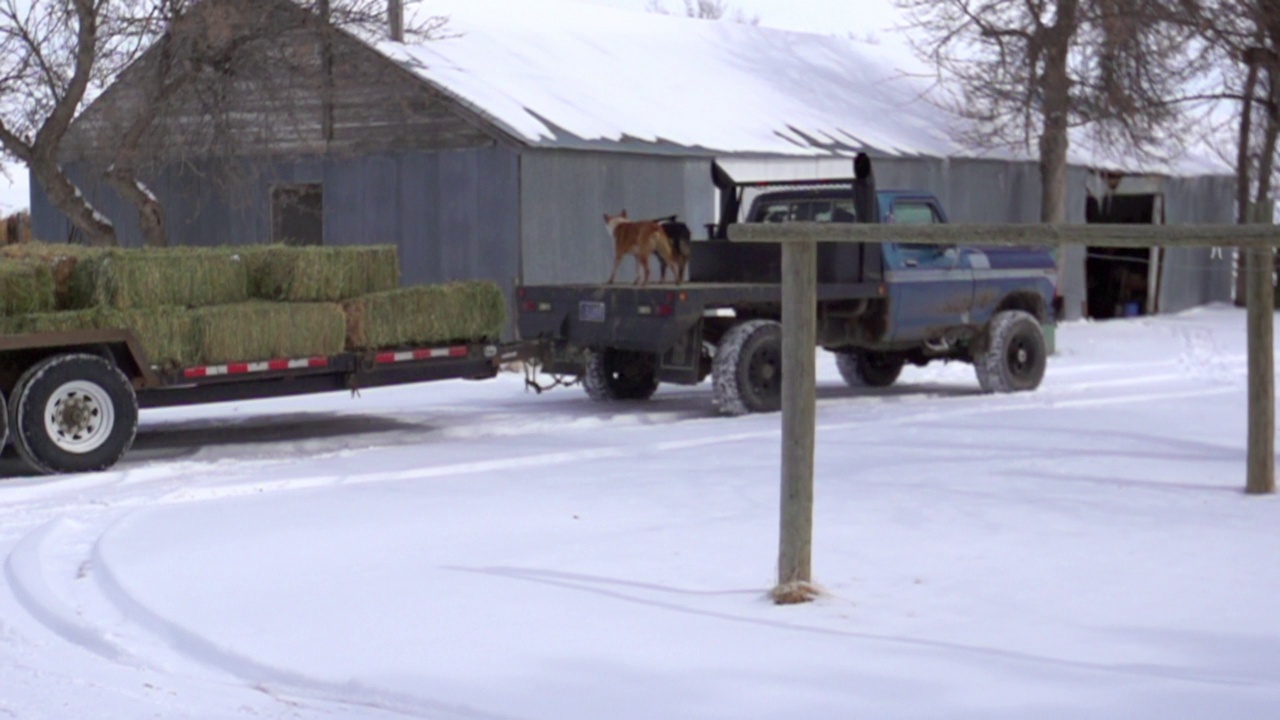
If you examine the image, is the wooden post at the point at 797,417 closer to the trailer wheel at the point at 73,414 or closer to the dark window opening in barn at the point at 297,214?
the trailer wheel at the point at 73,414

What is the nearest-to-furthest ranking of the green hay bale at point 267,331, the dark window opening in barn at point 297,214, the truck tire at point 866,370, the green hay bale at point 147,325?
the green hay bale at point 147,325 < the green hay bale at point 267,331 < the truck tire at point 866,370 < the dark window opening in barn at point 297,214

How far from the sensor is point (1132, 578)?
7121 mm

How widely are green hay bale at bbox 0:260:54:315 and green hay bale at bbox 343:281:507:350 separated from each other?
218 centimetres

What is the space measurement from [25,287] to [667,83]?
1444cm

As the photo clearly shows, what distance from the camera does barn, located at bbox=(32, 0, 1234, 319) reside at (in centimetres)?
1952

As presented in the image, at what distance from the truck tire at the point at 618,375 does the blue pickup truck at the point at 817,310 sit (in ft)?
0.04

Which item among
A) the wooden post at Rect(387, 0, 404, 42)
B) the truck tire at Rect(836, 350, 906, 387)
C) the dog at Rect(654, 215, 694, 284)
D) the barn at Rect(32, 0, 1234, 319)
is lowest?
the truck tire at Rect(836, 350, 906, 387)

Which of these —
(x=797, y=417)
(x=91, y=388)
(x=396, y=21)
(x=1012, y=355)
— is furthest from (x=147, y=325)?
(x=396, y=21)

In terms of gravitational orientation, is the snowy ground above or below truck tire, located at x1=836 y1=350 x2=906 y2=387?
below

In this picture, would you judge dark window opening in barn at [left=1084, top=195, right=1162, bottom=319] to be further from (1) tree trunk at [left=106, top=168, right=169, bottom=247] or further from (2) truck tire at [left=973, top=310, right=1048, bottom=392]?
(1) tree trunk at [left=106, top=168, right=169, bottom=247]

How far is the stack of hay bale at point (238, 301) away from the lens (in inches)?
442

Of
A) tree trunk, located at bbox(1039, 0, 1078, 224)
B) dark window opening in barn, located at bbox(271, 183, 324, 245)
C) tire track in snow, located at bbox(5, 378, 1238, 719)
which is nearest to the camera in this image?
tire track in snow, located at bbox(5, 378, 1238, 719)

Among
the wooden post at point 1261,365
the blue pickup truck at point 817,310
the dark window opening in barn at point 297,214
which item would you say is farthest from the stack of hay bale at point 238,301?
the dark window opening in barn at point 297,214

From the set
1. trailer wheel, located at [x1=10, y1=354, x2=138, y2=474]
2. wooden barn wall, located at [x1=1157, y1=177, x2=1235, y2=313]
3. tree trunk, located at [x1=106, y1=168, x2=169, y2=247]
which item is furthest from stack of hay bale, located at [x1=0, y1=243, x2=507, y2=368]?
wooden barn wall, located at [x1=1157, y1=177, x2=1235, y2=313]
